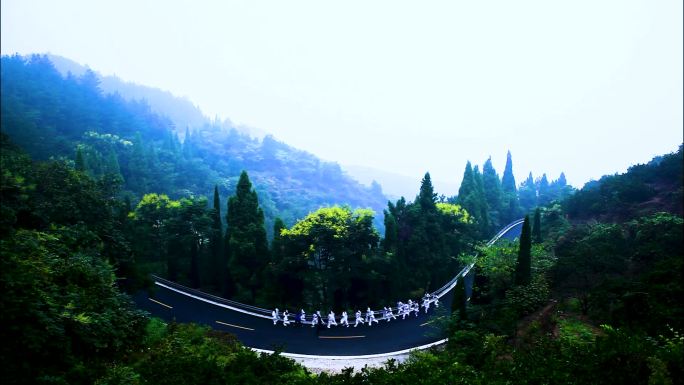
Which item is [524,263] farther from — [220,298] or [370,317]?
[220,298]

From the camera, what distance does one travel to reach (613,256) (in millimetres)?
17328

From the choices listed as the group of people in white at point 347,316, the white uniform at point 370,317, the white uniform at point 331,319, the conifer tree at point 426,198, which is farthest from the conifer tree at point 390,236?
the white uniform at point 331,319

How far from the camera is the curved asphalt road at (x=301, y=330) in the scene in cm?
1802

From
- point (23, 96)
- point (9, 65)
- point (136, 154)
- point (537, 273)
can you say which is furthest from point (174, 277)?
point (9, 65)

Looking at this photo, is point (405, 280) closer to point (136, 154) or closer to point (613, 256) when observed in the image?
point (613, 256)

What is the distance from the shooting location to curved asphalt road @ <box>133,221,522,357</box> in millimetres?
18016

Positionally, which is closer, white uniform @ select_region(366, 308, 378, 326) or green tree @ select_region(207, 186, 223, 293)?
white uniform @ select_region(366, 308, 378, 326)

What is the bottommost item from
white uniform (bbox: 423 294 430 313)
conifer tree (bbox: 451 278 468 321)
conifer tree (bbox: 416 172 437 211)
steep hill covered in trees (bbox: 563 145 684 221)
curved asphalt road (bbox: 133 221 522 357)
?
curved asphalt road (bbox: 133 221 522 357)

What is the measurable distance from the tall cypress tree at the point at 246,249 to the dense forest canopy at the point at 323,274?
91mm

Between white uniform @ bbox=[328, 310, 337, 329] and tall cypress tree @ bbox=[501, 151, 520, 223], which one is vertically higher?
tall cypress tree @ bbox=[501, 151, 520, 223]

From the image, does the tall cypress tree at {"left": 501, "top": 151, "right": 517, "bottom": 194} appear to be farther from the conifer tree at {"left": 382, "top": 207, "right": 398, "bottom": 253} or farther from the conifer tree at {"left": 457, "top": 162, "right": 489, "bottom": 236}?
the conifer tree at {"left": 382, "top": 207, "right": 398, "bottom": 253}

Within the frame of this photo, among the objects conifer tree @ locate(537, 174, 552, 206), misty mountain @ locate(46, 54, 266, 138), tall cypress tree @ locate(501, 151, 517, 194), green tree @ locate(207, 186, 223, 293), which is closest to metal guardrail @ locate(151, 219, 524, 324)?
green tree @ locate(207, 186, 223, 293)

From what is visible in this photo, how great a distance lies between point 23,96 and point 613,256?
63.4m

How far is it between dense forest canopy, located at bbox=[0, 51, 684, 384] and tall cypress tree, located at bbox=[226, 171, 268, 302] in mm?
91
